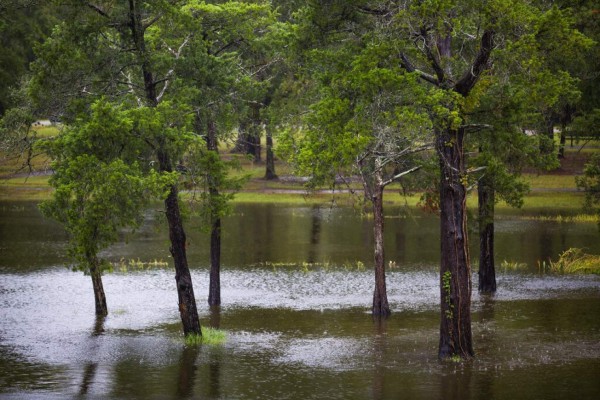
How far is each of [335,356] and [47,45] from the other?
1201 centimetres

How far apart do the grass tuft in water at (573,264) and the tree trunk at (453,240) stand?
18108 millimetres

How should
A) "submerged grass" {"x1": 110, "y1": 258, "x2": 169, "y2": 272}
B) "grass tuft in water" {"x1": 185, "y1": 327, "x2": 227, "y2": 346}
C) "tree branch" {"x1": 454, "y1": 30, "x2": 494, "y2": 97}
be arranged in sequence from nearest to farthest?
1. "tree branch" {"x1": 454, "y1": 30, "x2": 494, "y2": 97}
2. "grass tuft in water" {"x1": 185, "y1": 327, "x2": 227, "y2": 346}
3. "submerged grass" {"x1": 110, "y1": 258, "x2": 169, "y2": 272}

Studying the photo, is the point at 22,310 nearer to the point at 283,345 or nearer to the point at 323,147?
the point at 283,345

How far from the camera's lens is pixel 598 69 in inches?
1522

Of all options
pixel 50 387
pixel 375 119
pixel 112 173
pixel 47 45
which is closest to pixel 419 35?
pixel 375 119

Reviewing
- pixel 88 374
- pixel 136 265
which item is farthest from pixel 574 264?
pixel 88 374

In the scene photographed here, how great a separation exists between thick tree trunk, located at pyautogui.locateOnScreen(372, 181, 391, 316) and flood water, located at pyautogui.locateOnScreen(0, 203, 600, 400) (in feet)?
2.44

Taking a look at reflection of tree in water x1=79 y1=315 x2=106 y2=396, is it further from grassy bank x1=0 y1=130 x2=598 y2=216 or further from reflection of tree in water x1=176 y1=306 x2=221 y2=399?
grassy bank x1=0 y1=130 x2=598 y2=216

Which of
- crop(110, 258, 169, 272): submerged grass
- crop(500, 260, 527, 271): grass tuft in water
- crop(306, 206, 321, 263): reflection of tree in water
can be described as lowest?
crop(500, 260, 527, 271): grass tuft in water

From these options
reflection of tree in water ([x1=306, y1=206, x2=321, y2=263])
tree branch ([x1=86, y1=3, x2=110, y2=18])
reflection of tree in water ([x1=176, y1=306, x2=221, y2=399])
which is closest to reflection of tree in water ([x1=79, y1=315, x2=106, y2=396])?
reflection of tree in water ([x1=176, y1=306, x2=221, y2=399])

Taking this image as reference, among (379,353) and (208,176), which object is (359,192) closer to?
(208,176)

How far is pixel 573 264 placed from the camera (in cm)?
4338

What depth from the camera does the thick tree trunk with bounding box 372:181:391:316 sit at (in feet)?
108

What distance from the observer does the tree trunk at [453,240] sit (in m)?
25.3
